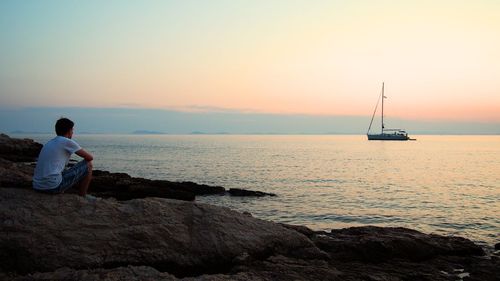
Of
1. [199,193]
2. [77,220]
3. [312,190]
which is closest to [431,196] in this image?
[312,190]

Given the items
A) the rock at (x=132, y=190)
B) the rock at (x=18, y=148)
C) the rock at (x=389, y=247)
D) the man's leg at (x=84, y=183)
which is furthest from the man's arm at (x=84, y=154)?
the rock at (x=18, y=148)

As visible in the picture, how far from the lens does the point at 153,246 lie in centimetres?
805

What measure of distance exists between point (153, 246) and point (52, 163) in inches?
111

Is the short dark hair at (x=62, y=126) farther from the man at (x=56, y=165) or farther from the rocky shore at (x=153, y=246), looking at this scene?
the rocky shore at (x=153, y=246)

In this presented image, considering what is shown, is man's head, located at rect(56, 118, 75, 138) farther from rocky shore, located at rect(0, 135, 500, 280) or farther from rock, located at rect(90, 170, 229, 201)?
rock, located at rect(90, 170, 229, 201)

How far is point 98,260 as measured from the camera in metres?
7.50

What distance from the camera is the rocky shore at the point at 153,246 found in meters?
7.32

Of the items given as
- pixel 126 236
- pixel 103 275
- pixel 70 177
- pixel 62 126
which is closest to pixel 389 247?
pixel 126 236

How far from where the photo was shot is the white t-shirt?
8.45 m

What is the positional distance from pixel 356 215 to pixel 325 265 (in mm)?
16325

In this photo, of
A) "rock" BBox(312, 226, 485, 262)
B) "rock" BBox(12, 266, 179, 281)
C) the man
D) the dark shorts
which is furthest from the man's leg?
"rock" BBox(312, 226, 485, 262)

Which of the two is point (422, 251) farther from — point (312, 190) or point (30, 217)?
point (312, 190)

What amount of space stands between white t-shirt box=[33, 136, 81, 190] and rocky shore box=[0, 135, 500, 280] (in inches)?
10.7

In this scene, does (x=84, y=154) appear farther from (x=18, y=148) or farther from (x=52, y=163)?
(x=18, y=148)
